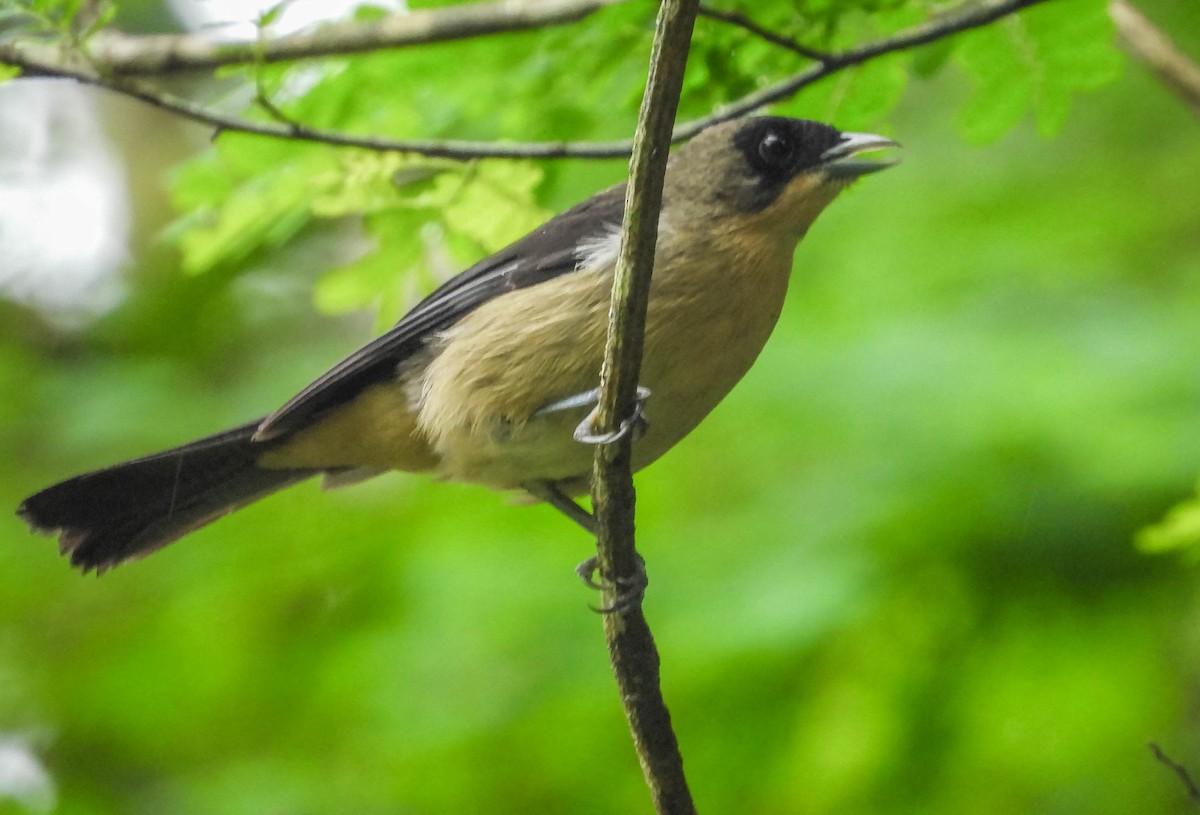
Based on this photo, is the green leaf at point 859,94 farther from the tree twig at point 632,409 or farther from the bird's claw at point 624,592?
the bird's claw at point 624,592

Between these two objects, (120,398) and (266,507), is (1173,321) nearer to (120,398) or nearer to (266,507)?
(266,507)

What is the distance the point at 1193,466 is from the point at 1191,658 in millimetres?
752

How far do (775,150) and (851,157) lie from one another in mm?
244

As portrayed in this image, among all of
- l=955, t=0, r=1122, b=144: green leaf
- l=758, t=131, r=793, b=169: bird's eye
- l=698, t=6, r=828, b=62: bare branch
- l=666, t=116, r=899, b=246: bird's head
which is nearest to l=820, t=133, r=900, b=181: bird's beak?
l=666, t=116, r=899, b=246: bird's head

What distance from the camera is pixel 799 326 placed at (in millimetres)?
6129

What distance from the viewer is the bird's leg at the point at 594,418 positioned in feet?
10.1

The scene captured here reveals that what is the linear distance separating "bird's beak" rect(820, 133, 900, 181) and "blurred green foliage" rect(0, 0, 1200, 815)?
0.08m

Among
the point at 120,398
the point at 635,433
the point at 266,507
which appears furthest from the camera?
the point at 120,398

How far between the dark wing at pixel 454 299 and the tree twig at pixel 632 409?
1.17 m

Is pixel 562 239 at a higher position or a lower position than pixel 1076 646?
higher

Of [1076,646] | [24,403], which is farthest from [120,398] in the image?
[1076,646]

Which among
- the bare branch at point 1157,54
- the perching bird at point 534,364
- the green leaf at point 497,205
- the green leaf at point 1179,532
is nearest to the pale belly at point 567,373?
the perching bird at point 534,364

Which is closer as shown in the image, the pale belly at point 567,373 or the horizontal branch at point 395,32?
the pale belly at point 567,373

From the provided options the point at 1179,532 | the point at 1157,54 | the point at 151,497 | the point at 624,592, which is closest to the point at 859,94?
the point at 1157,54
